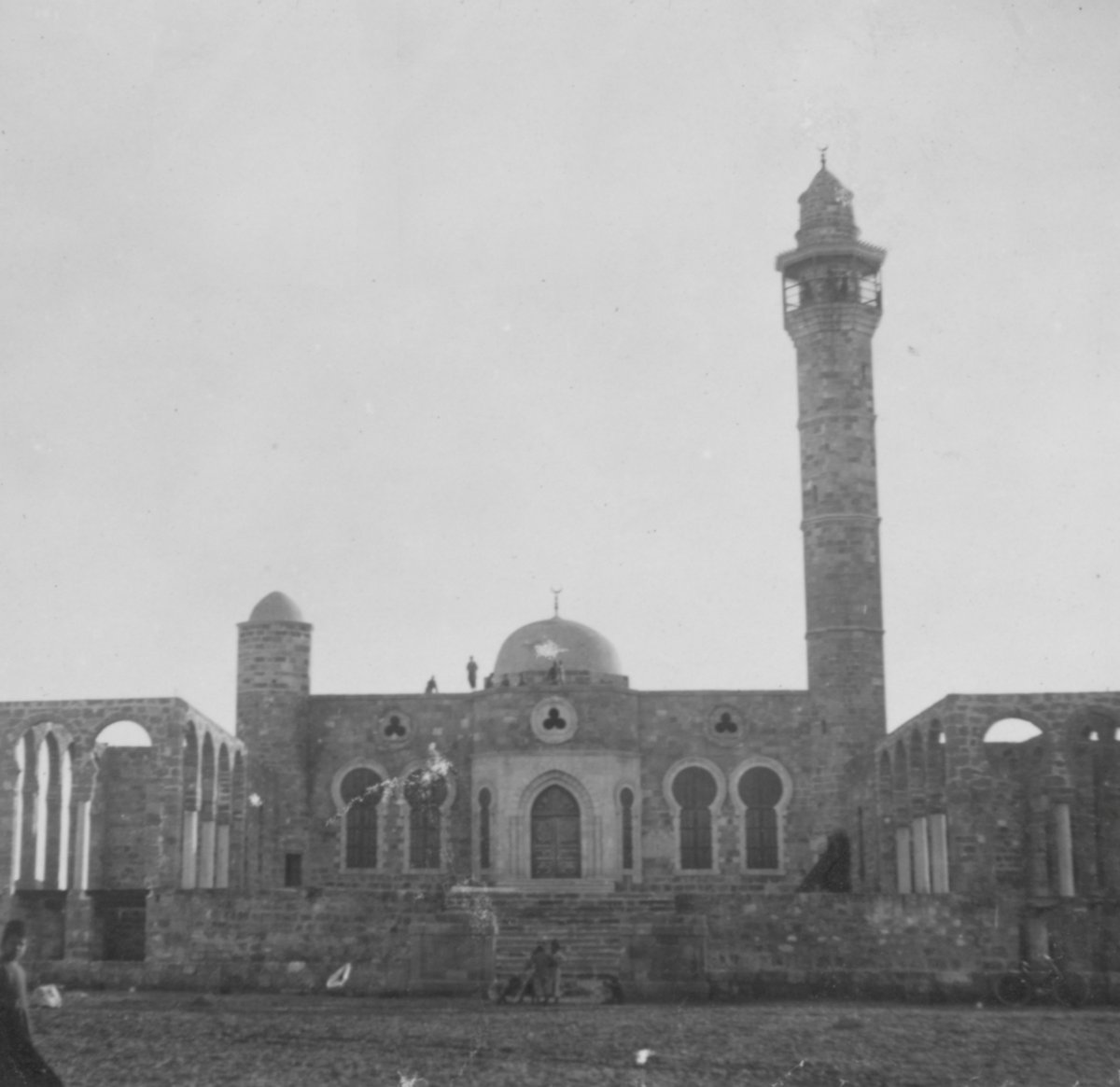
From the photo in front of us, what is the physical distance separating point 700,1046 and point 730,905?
317 inches

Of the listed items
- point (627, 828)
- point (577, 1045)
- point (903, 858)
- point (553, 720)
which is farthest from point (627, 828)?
point (577, 1045)

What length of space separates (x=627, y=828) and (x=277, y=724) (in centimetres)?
722

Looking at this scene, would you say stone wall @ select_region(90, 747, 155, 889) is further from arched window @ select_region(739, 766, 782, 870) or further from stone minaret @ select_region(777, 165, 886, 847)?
stone minaret @ select_region(777, 165, 886, 847)

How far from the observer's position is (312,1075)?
1497 centimetres

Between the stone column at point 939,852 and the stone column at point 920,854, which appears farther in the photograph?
the stone column at point 920,854

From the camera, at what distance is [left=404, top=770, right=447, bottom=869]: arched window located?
3641 cm

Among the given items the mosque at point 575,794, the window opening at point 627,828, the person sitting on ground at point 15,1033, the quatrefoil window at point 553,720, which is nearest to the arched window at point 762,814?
the mosque at point 575,794

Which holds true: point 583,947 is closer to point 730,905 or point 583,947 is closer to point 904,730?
point 730,905

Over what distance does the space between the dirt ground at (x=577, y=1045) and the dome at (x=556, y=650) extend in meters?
15.0

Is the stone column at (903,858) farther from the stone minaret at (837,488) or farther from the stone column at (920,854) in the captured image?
the stone minaret at (837,488)

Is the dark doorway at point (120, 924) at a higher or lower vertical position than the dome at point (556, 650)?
lower

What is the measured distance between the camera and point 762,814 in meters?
35.8

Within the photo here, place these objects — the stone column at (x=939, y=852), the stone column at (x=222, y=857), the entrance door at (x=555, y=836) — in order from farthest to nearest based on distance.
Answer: the entrance door at (x=555, y=836) → the stone column at (x=222, y=857) → the stone column at (x=939, y=852)

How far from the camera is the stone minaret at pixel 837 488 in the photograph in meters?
35.0
